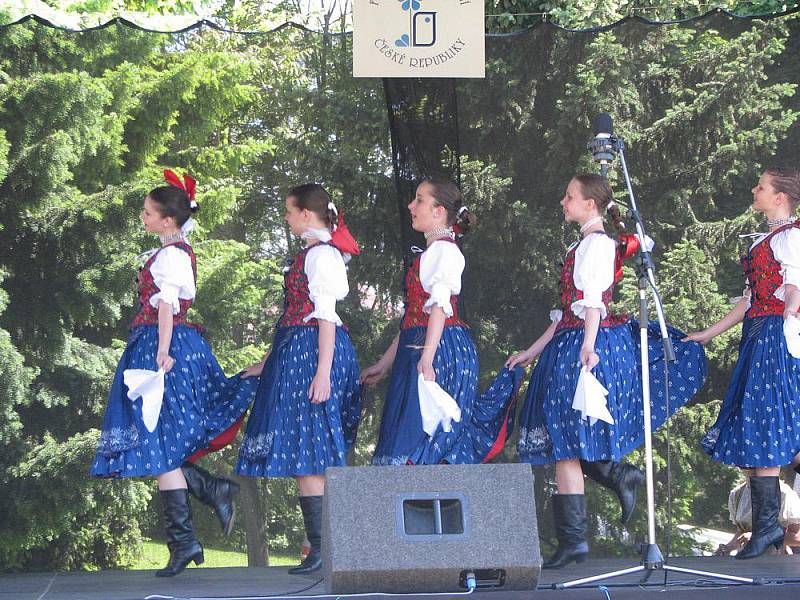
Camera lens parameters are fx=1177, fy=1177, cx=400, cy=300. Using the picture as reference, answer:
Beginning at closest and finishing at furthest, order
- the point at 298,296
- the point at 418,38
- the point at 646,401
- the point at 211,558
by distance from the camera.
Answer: the point at 646,401, the point at 298,296, the point at 418,38, the point at 211,558

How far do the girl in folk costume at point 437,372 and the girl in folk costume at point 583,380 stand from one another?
0.63 feet

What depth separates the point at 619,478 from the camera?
431 centimetres

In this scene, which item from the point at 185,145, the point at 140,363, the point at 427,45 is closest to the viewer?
the point at 140,363

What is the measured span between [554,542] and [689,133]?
1.95m

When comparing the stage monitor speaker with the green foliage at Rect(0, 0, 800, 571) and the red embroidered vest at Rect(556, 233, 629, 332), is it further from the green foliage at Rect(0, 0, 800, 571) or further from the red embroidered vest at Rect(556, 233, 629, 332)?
the green foliage at Rect(0, 0, 800, 571)

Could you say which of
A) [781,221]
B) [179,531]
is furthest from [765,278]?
[179,531]

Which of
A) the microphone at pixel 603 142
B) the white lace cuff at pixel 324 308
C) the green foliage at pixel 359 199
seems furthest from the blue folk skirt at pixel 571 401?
the green foliage at pixel 359 199

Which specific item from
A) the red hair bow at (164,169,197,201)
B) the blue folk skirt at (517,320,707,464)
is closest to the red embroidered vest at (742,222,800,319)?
the blue folk skirt at (517,320,707,464)

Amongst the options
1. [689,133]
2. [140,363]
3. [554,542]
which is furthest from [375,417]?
[689,133]

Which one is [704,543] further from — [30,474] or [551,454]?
[30,474]

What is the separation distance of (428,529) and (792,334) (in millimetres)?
1744

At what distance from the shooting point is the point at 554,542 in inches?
211

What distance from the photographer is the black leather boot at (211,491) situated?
14.2 feet

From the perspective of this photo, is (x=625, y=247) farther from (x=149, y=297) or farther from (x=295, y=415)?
(x=149, y=297)
